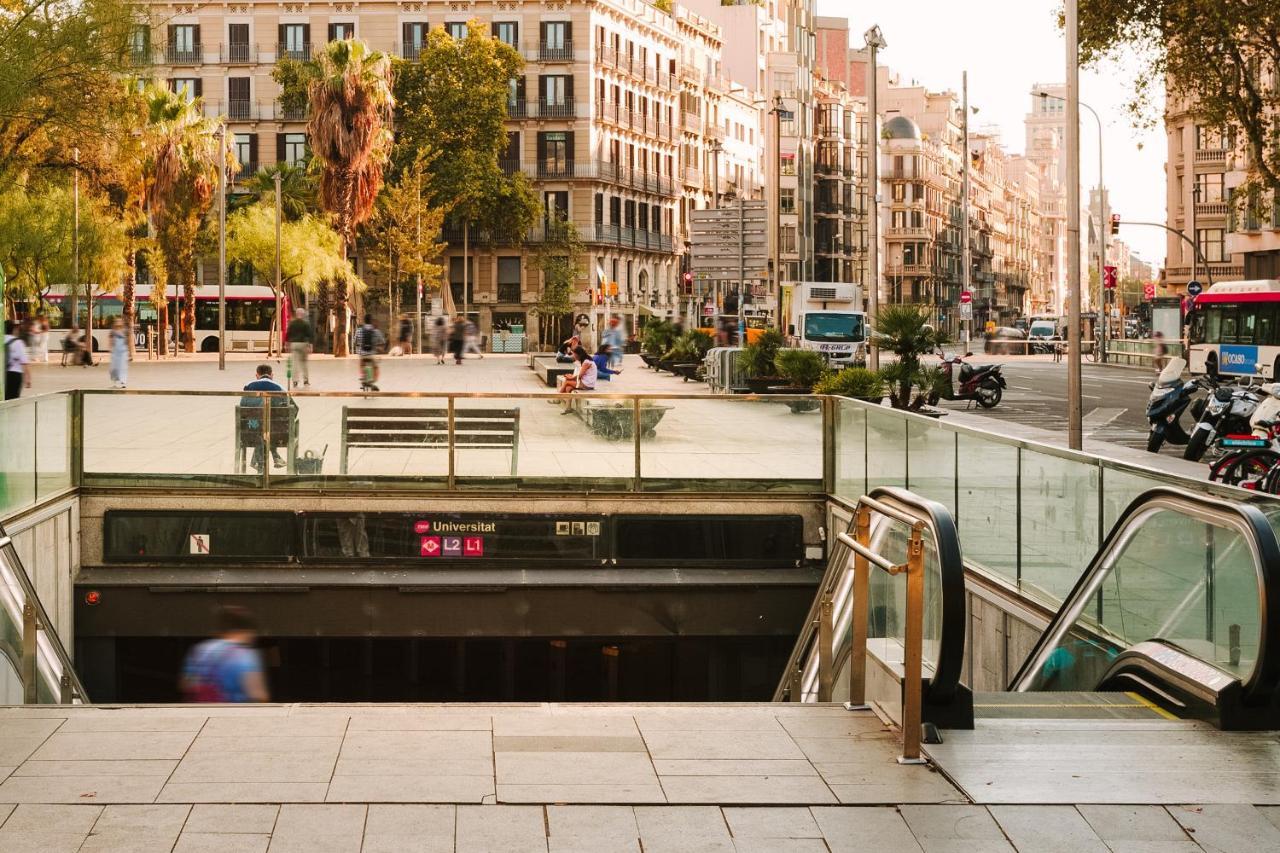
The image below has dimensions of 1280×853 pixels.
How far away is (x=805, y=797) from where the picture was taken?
5891 millimetres

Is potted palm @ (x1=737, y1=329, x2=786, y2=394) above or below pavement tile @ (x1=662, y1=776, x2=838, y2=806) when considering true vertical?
above

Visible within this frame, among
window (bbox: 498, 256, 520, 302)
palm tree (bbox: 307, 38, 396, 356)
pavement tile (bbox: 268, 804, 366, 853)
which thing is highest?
palm tree (bbox: 307, 38, 396, 356)

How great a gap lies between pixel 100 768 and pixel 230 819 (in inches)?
36.2

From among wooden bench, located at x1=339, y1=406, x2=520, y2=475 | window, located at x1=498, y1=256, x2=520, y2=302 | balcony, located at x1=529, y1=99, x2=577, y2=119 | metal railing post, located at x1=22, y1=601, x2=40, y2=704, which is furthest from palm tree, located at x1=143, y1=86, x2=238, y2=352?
metal railing post, located at x1=22, y1=601, x2=40, y2=704

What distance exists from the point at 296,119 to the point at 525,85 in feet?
38.9

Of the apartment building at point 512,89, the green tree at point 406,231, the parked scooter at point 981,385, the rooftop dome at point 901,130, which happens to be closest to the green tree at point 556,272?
the apartment building at point 512,89

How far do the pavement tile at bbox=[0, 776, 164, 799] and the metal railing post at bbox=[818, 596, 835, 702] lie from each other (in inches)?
153

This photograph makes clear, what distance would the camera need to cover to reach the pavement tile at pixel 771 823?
5500mm

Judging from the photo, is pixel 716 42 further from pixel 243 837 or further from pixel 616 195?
pixel 243 837

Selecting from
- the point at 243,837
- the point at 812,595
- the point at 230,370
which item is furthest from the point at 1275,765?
the point at 230,370

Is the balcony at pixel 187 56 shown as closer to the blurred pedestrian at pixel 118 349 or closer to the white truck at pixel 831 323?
the white truck at pixel 831 323

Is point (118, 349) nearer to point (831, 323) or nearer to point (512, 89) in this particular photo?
point (831, 323)

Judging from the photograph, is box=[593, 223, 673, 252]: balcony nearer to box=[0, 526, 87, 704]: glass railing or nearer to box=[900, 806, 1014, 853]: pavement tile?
box=[0, 526, 87, 704]: glass railing

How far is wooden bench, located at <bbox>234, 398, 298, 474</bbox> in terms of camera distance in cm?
1938
